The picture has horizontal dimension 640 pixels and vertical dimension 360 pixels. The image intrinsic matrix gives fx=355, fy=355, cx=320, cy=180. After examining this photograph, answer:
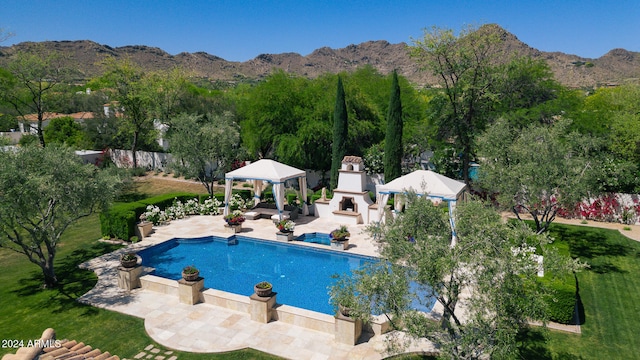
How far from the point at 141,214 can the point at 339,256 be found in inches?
468

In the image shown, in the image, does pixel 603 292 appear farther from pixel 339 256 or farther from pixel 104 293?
pixel 104 293

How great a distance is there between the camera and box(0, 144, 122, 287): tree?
37.5 ft

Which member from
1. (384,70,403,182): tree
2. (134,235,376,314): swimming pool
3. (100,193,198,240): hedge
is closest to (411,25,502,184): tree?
(384,70,403,182): tree

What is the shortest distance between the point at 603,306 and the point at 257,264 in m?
13.6

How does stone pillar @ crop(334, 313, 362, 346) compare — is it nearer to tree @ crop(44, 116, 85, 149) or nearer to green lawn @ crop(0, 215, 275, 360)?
green lawn @ crop(0, 215, 275, 360)

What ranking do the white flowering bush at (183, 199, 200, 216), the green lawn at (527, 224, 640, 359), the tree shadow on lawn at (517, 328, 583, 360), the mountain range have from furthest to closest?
1. the mountain range
2. the white flowering bush at (183, 199, 200, 216)
3. the green lawn at (527, 224, 640, 359)
4. the tree shadow on lawn at (517, 328, 583, 360)

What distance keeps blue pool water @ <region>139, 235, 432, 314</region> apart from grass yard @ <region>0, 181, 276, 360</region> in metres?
3.16

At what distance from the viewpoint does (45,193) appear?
1203 centimetres

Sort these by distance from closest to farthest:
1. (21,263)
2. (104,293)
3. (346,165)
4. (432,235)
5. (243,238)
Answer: (432,235) → (104,293) → (21,263) → (243,238) → (346,165)

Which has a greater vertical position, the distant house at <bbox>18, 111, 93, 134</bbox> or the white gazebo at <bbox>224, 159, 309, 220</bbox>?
the distant house at <bbox>18, 111, 93, 134</bbox>

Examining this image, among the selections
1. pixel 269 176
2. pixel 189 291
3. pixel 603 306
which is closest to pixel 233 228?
pixel 269 176

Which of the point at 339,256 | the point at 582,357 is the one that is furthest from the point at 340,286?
the point at 339,256

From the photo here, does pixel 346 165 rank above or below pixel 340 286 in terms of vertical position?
above

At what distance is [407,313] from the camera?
6.87 m
